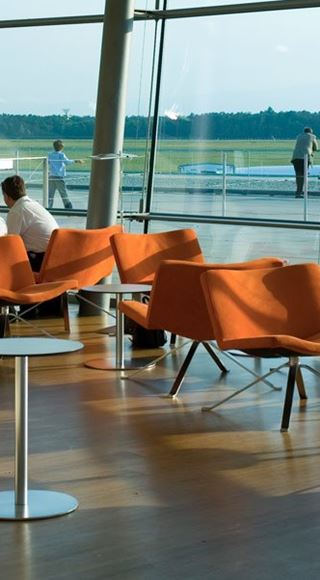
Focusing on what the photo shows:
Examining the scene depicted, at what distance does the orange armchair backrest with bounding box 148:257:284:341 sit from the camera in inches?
298

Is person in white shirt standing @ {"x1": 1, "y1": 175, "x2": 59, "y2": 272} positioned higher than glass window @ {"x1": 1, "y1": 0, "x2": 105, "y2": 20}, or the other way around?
glass window @ {"x1": 1, "y1": 0, "x2": 105, "y2": 20}

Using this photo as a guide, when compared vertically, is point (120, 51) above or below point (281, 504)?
above

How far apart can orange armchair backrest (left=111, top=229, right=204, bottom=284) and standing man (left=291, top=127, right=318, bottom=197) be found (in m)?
1.93

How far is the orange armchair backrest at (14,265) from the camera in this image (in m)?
9.42

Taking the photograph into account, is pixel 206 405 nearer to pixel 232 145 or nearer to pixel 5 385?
pixel 5 385

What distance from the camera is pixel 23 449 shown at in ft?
16.2

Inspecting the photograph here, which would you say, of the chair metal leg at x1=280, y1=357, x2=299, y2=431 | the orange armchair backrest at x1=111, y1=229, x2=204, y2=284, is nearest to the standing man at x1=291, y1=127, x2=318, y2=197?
the orange armchair backrest at x1=111, y1=229, x2=204, y2=284

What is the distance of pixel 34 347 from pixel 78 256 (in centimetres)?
543

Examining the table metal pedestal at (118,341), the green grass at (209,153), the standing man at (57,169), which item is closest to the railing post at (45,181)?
the standing man at (57,169)

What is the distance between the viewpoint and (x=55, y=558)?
4449 mm

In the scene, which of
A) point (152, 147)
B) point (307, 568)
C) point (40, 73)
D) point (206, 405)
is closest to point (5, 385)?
point (206, 405)

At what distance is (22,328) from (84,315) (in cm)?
115

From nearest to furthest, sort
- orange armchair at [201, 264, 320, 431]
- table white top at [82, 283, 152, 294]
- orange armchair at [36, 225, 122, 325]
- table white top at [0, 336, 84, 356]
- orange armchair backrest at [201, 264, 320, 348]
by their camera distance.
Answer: table white top at [0, 336, 84, 356] → orange armchair at [201, 264, 320, 431] → orange armchair backrest at [201, 264, 320, 348] → table white top at [82, 283, 152, 294] → orange armchair at [36, 225, 122, 325]

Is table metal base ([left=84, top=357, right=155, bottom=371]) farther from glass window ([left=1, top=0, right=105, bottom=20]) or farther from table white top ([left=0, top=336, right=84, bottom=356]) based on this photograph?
glass window ([left=1, top=0, right=105, bottom=20])
